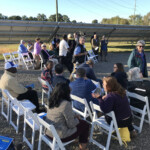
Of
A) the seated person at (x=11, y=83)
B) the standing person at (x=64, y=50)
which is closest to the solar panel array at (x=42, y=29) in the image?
the standing person at (x=64, y=50)

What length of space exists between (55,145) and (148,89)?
8.37 ft

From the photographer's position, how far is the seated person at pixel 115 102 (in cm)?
295

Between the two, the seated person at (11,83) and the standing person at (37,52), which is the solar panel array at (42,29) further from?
the seated person at (11,83)

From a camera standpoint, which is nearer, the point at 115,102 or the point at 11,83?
the point at 115,102

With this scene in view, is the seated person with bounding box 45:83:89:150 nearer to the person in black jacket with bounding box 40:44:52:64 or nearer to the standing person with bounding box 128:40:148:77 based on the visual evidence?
the standing person with bounding box 128:40:148:77

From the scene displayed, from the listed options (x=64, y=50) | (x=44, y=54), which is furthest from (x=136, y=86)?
(x=44, y=54)

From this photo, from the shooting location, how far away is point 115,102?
301cm

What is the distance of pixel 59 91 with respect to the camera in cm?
258

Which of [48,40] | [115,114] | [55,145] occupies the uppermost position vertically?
[48,40]

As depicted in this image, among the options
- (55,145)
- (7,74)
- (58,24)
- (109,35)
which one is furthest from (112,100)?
(109,35)

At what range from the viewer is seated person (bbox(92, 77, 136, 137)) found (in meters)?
2.95

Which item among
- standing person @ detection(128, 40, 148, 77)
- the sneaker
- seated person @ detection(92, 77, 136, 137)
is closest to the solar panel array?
standing person @ detection(128, 40, 148, 77)

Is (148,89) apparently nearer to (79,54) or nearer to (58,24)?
(79,54)

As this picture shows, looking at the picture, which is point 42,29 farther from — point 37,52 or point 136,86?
point 136,86
